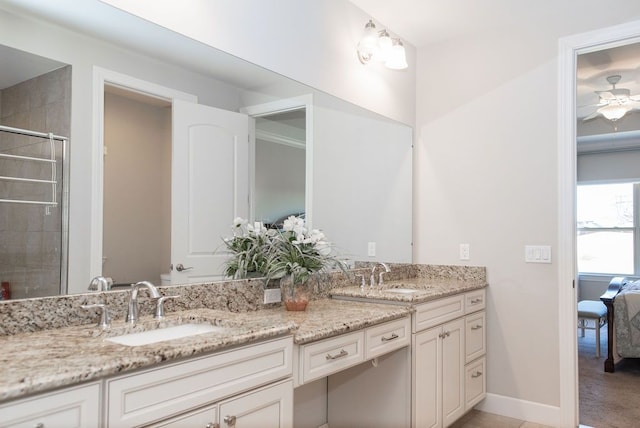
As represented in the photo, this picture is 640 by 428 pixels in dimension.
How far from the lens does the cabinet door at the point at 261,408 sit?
150 cm

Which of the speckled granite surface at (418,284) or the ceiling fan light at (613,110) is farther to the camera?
the ceiling fan light at (613,110)

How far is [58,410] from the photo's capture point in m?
1.10

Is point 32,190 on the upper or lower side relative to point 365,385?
upper

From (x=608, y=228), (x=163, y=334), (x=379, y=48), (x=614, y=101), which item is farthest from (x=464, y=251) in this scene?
(x=608, y=228)

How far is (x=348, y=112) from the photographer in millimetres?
3094

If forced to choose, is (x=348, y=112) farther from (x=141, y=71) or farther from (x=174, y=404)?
(x=174, y=404)

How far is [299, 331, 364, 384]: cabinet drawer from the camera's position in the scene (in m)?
1.83

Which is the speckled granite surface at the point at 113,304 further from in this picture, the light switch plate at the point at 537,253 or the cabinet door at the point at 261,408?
the light switch plate at the point at 537,253

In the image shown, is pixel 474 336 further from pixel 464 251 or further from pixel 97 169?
pixel 97 169

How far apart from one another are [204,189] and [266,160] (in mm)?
454

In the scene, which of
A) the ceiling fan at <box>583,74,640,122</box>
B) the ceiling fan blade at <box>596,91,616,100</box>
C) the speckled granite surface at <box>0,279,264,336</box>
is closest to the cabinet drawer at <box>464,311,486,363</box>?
the speckled granite surface at <box>0,279,264,336</box>

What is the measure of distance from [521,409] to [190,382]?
100 inches

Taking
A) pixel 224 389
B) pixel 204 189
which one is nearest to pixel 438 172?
pixel 204 189

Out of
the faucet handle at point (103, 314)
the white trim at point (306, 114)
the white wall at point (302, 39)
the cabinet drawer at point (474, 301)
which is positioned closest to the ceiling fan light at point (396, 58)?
the white wall at point (302, 39)
